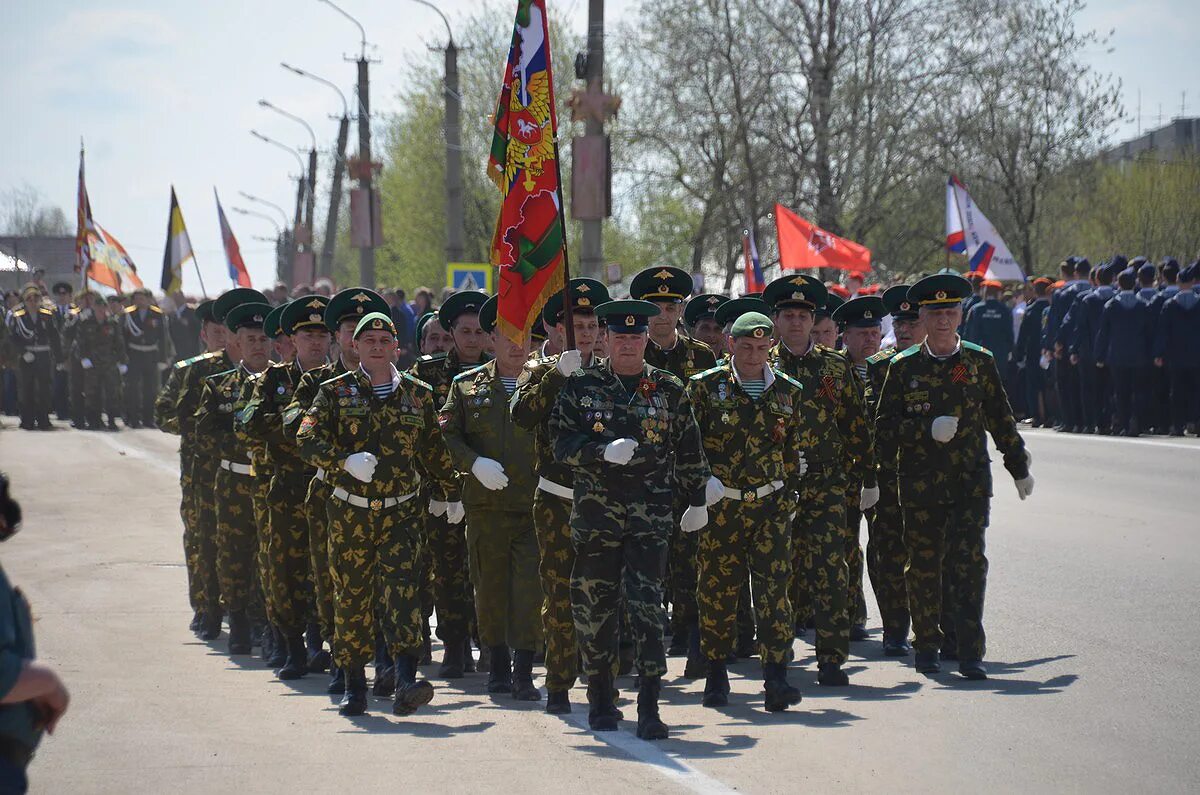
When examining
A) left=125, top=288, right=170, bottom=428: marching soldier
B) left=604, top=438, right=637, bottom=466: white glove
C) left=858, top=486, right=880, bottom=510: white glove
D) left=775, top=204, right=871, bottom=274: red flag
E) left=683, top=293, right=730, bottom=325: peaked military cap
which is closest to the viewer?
left=604, top=438, right=637, bottom=466: white glove

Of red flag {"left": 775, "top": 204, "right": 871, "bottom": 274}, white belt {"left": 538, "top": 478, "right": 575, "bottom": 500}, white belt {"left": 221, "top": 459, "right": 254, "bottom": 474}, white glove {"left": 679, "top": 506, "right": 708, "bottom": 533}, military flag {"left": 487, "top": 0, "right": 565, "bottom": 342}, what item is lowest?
white glove {"left": 679, "top": 506, "right": 708, "bottom": 533}

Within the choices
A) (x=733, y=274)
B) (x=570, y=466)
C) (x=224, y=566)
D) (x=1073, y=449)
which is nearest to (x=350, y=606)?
(x=570, y=466)

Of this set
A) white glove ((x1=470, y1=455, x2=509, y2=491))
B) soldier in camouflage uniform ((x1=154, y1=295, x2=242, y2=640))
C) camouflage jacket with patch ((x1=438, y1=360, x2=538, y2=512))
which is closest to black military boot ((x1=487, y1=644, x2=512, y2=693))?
camouflage jacket with patch ((x1=438, y1=360, x2=538, y2=512))

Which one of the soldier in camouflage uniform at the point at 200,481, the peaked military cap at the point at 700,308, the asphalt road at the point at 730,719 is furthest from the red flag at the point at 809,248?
the soldier in camouflage uniform at the point at 200,481

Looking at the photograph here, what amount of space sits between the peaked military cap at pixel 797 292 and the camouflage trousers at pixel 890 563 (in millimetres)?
1212

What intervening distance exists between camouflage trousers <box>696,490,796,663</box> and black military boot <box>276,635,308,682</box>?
7.96ft

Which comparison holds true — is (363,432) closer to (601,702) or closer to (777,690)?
(601,702)

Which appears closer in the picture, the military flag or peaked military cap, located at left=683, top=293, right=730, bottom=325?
the military flag

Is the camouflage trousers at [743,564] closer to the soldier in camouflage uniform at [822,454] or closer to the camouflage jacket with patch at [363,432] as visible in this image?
the soldier in camouflage uniform at [822,454]

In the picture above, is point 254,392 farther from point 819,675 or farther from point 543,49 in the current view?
point 819,675

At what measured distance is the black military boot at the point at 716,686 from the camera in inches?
328

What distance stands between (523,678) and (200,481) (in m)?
3.27

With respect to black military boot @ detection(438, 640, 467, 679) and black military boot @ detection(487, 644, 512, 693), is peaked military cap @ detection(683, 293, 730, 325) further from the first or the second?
black military boot @ detection(487, 644, 512, 693)

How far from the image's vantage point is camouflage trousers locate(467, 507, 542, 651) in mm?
8789
